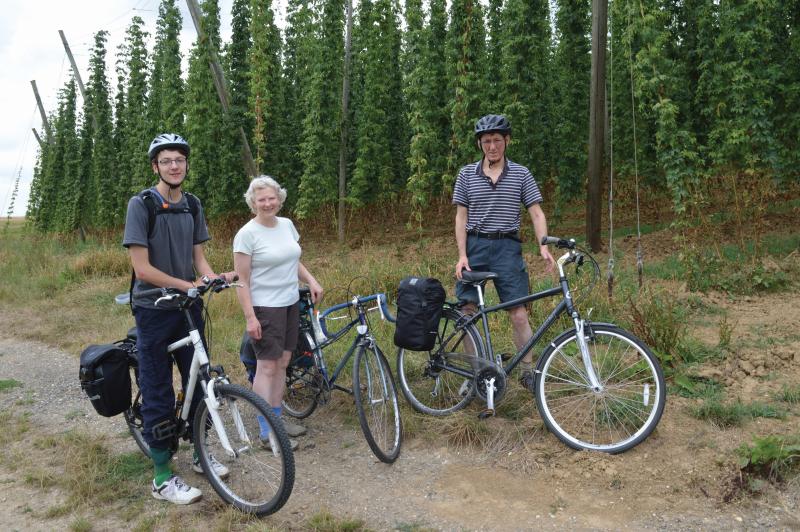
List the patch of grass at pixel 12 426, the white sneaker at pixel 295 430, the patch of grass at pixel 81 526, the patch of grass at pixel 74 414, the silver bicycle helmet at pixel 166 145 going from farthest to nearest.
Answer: the patch of grass at pixel 74 414
the patch of grass at pixel 12 426
the white sneaker at pixel 295 430
the silver bicycle helmet at pixel 166 145
the patch of grass at pixel 81 526

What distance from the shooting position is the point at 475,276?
178 inches

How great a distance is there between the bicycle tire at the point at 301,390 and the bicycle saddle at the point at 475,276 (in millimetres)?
1307

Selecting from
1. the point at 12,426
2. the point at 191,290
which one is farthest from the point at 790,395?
the point at 12,426

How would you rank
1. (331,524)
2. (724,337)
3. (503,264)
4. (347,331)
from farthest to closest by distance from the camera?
(724,337) → (347,331) → (503,264) → (331,524)

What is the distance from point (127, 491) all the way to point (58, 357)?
4.50m

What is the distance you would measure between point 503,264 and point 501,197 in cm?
51

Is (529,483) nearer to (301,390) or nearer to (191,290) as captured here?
(301,390)

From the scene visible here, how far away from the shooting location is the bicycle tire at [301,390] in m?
4.85

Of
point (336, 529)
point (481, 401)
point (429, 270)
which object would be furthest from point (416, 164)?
point (336, 529)

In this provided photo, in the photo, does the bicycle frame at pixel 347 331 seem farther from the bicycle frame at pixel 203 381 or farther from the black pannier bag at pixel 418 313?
the bicycle frame at pixel 203 381

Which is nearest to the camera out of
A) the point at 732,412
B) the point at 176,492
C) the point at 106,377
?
the point at 176,492

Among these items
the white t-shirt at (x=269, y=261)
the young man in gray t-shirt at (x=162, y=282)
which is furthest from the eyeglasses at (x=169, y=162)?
the white t-shirt at (x=269, y=261)

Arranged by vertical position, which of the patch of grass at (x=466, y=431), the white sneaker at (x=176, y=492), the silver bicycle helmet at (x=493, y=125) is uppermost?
the silver bicycle helmet at (x=493, y=125)

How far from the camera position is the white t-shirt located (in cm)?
407
